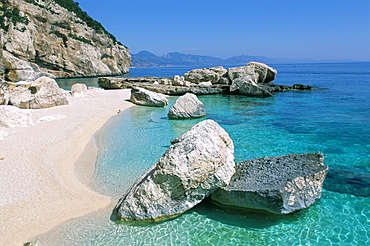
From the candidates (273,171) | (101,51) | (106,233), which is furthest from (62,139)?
(101,51)

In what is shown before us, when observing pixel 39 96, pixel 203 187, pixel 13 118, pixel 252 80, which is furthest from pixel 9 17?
pixel 203 187

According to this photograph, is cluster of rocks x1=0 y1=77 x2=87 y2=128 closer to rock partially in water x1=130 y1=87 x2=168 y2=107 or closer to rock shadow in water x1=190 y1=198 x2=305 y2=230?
rock partially in water x1=130 y1=87 x2=168 y2=107

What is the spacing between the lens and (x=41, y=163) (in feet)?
31.3

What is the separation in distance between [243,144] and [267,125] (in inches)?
181

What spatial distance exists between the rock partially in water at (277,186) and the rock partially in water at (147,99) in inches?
685

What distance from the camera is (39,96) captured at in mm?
20672

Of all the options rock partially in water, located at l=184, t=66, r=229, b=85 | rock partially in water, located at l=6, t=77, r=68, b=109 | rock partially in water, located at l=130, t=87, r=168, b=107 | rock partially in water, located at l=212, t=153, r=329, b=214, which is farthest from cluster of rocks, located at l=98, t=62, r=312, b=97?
rock partially in water, located at l=212, t=153, r=329, b=214

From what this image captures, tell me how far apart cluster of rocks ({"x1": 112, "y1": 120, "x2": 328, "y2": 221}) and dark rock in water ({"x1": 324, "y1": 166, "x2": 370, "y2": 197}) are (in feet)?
4.12

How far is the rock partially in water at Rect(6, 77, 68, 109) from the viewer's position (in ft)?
66.1

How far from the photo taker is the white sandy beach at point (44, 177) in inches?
248

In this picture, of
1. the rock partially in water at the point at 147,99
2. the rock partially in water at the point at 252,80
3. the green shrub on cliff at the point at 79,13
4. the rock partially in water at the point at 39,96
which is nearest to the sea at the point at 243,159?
the rock partially in water at the point at 147,99

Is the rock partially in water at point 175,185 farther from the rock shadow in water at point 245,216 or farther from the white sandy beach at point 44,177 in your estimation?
the white sandy beach at point 44,177

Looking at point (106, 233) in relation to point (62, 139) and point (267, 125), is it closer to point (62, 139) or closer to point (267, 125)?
point (62, 139)

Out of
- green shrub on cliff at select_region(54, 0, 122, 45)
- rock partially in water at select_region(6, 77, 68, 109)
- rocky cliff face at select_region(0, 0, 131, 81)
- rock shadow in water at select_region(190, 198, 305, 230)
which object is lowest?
rock shadow in water at select_region(190, 198, 305, 230)
